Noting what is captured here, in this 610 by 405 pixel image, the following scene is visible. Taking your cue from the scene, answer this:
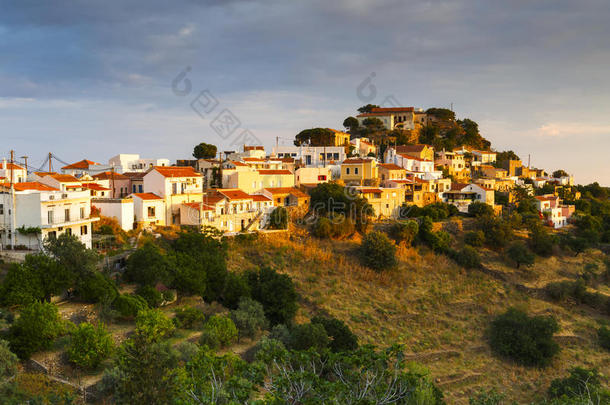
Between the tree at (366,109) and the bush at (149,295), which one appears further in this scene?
the tree at (366,109)

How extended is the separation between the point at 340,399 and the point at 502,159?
7621cm

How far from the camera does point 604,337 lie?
3089 cm

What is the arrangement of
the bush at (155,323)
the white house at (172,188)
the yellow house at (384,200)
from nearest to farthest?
1. the bush at (155,323)
2. the white house at (172,188)
3. the yellow house at (384,200)

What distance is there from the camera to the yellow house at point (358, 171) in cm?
4984

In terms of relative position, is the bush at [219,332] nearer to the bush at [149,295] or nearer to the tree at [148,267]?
the bush at [149,295]

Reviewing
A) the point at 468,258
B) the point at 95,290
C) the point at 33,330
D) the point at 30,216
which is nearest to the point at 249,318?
the point at 95,290

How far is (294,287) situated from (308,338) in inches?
348

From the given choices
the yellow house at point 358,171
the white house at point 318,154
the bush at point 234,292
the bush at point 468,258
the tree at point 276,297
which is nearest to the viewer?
the tree at point 276,297

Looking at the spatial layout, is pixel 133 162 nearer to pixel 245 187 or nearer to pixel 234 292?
pixel 245 187

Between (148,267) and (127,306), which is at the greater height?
(148,267)

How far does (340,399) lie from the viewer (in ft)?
33.9

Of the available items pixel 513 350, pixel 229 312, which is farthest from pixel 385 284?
pixel 229 312

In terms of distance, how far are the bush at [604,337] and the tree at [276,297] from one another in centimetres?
2150

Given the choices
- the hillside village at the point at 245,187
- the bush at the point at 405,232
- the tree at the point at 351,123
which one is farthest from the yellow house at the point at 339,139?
the bush at the point at 405,232
